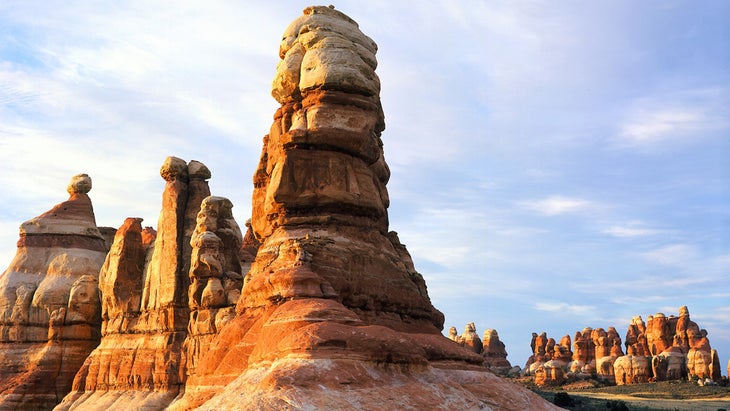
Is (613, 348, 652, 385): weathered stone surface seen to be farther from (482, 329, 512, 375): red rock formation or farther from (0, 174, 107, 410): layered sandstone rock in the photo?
(0, 174, 107, 410): layered sandstone rock

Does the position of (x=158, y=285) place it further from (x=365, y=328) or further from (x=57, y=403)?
(x=365, y=328)

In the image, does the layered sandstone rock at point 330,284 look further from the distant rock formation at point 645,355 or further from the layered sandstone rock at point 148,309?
the distant rock formation at point 645,355

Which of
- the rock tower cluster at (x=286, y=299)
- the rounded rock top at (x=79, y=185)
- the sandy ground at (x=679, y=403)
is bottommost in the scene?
the sandy ground at (x=679, y=403)

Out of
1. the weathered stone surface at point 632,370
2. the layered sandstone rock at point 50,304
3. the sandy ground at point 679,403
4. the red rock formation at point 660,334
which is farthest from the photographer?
the red rock formation at point 660,334

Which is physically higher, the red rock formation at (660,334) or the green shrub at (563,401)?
the red rock formation at (660,334)

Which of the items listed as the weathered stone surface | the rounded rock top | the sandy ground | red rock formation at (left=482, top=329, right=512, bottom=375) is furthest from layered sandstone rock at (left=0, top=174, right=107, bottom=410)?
the weathered stone surface

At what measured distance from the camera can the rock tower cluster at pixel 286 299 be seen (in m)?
19.7

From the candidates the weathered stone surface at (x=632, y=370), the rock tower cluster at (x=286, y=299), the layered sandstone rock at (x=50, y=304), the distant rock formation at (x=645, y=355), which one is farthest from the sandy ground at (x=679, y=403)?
the layered sandstone rock at (x=50, y=304)

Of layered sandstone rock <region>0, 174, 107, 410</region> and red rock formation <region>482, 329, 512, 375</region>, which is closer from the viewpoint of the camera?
layered sandstone rock <region>0, 174, 107, 410</region>

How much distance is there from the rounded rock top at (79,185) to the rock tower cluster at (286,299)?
7975 mm

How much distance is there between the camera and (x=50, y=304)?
52.8 meters

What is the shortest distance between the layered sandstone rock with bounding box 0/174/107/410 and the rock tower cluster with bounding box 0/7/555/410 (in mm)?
149

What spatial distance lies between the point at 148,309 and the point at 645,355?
300 feet

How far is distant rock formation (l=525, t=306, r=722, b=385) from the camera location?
Result: 10581 cm
